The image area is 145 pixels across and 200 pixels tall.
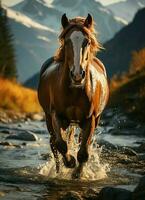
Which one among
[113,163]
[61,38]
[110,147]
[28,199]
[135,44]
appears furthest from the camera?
[135,44]

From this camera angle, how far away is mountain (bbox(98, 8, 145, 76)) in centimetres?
16075

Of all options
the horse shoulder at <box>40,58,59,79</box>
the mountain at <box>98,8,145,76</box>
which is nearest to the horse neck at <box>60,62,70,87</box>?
the horse shoulder at <box>40,58,59,79</box>

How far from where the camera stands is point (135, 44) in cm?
16062

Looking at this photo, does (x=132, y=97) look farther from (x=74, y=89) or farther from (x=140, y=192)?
(x=140, y=192)

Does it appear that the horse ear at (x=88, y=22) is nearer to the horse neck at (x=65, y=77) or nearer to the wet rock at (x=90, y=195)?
the horse neck at (x=65, y=77)

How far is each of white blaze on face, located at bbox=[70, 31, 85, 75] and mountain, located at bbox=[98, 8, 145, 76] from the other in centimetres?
14611

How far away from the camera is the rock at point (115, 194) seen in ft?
25.8

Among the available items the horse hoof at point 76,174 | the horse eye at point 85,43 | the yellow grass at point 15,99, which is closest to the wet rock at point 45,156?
the horse hoof at point 76,174

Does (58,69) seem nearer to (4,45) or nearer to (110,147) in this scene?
(110,147)

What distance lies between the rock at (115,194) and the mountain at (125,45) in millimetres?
147000

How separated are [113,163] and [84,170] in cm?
278

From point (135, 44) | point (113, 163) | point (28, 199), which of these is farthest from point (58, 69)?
point (135, 44)

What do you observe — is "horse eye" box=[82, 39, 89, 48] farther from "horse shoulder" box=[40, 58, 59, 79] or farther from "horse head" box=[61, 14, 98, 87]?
"horse shoulder" box=[40, 58, 59, 79]

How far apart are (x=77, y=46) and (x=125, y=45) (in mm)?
161143
